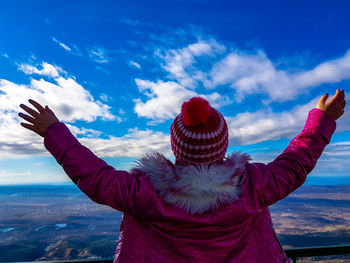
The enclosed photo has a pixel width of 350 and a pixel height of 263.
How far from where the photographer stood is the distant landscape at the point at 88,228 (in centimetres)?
6581

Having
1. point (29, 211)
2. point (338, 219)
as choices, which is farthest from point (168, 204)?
point (29, 211)

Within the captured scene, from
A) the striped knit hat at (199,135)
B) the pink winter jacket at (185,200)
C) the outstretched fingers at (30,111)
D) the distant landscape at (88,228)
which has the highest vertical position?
the outstretched fingers at (30,111)

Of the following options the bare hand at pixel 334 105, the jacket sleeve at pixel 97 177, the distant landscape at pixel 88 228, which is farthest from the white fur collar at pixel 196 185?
the distant landscape at pixel 88 228

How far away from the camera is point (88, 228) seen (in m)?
98.3

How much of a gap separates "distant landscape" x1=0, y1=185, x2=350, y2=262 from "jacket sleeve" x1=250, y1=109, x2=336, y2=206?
4904 centimetres

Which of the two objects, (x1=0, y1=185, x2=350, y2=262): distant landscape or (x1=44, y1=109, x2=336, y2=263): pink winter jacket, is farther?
(x1=0, y1=185, x2=350, y2=262): distant landscape

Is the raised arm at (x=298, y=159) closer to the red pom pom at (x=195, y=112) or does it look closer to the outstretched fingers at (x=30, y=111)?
the red pom pom at (x=195, y=112)

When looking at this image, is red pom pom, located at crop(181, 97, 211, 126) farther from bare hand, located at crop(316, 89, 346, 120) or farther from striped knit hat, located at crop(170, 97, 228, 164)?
bare hand, located at crop(316, 89, 346, 120)

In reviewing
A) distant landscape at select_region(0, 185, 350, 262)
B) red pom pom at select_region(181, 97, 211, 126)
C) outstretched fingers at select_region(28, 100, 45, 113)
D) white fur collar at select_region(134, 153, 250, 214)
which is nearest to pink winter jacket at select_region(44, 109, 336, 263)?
white fur collar at select_region(134, 153, 250, 214)

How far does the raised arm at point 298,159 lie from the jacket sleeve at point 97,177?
56 cm

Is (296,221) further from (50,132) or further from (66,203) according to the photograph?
(66,203)

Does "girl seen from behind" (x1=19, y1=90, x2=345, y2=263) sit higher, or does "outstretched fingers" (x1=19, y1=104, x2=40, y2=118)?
"outstretched fingers" (x1=19, y1=104, x2=40, y2=118)

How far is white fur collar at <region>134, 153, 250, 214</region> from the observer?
1107 millimetres

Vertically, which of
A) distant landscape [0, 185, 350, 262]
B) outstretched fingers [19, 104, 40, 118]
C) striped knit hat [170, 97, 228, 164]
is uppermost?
outstretched fingers [19, 104, 40, 118]
